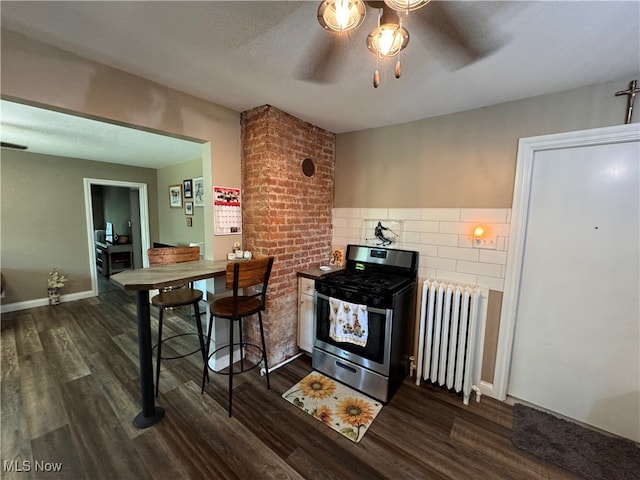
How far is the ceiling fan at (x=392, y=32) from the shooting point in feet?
2.97

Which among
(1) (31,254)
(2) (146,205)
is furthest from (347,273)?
(1) (31,254)

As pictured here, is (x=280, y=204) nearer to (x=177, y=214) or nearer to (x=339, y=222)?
(x=339, y=222)

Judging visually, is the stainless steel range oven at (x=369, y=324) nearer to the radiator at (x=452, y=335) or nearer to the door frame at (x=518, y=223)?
the radiator at (x=452, y=335)

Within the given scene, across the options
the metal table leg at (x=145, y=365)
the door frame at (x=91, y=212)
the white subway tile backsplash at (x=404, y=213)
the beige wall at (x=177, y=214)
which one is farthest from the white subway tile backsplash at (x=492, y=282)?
the door frame at (x=91, y=212)

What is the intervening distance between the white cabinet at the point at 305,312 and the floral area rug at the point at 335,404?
0.36 meters

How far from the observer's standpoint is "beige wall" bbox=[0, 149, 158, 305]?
362 centimetres

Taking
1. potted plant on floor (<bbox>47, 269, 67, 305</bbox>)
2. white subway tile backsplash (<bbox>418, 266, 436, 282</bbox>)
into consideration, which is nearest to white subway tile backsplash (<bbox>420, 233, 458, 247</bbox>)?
white subway tile backsplash (<bbox>418, 266, 436, 282</bbox>)

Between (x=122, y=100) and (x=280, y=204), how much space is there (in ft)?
4.35

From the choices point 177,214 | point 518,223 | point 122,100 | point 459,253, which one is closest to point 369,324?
point 459,253

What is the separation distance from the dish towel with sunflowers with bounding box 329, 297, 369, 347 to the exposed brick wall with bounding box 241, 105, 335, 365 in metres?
0.55

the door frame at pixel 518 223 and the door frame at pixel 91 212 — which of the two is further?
the door frame at pixel 91 212

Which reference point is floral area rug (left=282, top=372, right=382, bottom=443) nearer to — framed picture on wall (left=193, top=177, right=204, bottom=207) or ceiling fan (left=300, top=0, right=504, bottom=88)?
ceiling fan (left=300, top=0, right=504, bottom=88)

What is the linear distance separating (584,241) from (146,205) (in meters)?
6.15

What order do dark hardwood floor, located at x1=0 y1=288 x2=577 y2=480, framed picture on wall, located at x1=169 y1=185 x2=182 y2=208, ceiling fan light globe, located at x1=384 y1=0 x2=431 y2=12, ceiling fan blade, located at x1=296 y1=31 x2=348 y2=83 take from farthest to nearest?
framed picture on wall, located at x1=169 y1=185 x2=182 y2=208 < dark hardwood floor, located at x1=0 y1=288 x2=577 y2=480 < ceiling fan blade, located at x1=296 y1=31 x2=348 y2=83 < ceiling fan light globe, located at x1=384 y1=0 x2=431 y2=12
